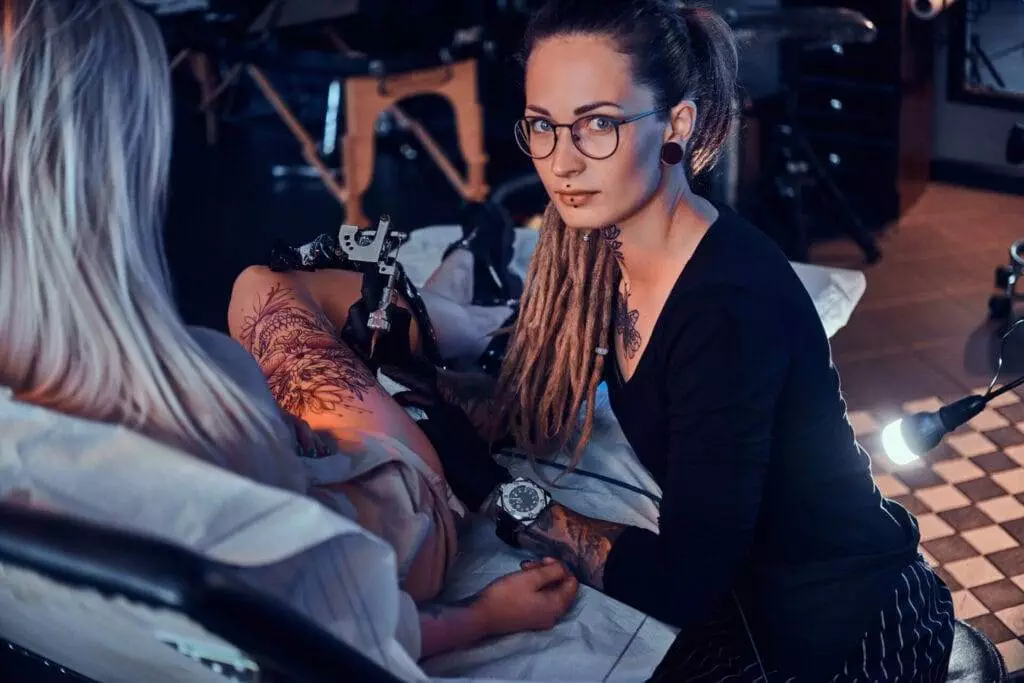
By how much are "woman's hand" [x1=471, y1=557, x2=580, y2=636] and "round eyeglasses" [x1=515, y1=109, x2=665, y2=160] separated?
47cm

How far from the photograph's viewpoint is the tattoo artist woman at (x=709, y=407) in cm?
114

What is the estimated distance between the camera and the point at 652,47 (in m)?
1.21

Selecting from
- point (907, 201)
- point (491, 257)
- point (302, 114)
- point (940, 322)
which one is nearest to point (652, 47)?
point (491, 257)

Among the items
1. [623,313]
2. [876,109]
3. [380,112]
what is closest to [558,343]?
[623,313]

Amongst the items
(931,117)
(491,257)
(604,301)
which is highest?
(604,301)

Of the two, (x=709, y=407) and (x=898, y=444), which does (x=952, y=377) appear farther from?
(x=709, y=407)

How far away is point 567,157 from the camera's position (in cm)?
124

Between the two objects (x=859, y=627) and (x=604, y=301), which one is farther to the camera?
(x=604, y=301)

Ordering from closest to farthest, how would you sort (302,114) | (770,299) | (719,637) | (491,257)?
1. (770,299)
2. (719,637)
3. (491,257)
4. (302,114)

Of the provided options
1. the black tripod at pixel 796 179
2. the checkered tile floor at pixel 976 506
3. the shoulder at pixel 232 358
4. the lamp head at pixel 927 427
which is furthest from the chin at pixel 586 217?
the black tripod at pixel 796 179

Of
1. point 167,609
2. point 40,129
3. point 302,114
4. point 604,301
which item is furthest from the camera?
point 302,114

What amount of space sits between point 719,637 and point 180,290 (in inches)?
98.6

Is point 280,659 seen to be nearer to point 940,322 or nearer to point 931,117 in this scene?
point 940,322

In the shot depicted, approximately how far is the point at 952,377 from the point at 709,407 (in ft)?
6.07
